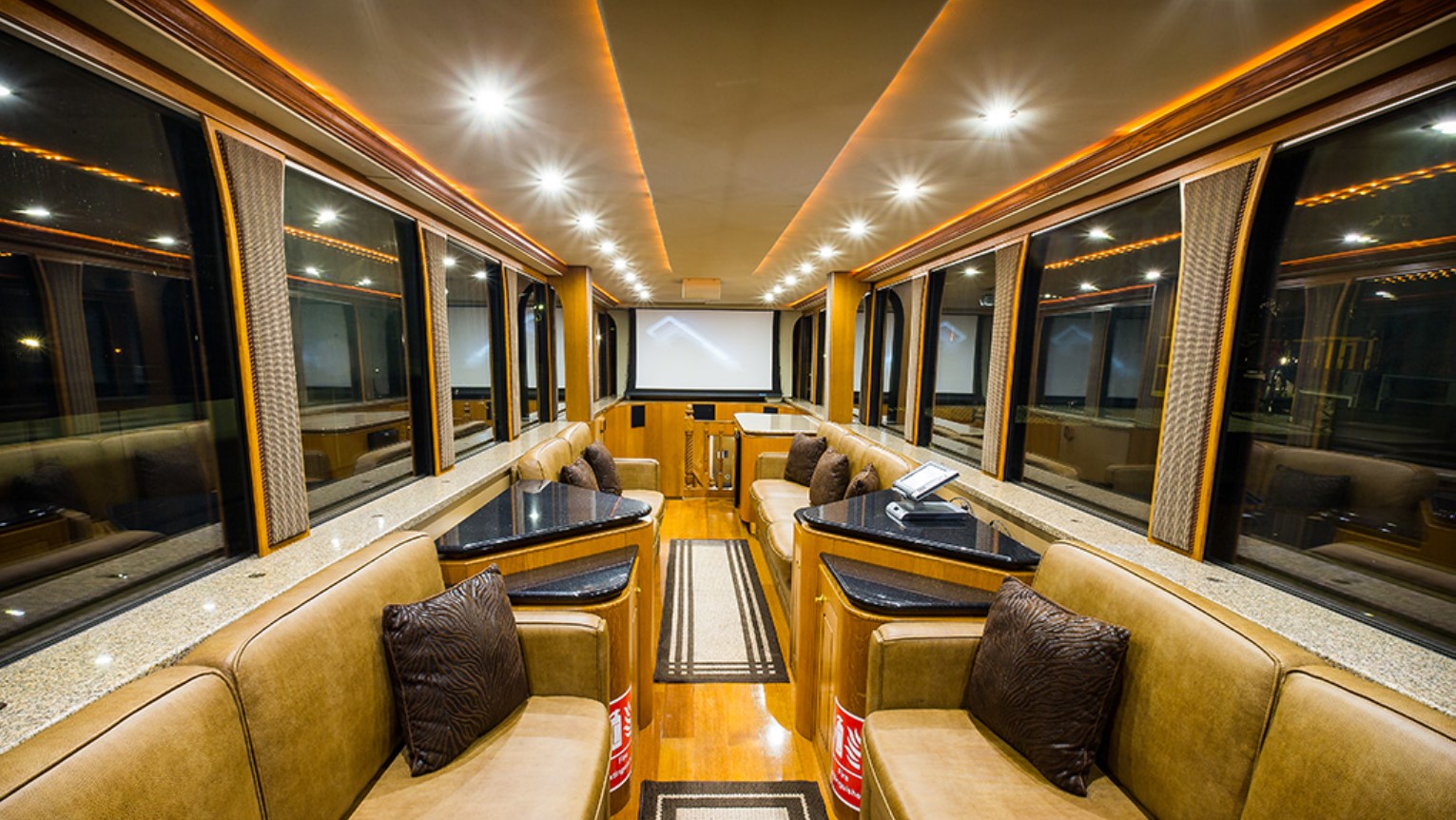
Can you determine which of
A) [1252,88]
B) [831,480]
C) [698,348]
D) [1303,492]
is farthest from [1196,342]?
[698,348]

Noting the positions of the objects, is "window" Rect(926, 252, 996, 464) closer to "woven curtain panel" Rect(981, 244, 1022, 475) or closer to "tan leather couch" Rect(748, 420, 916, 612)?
"woven curtain panel" Rect(981, 244, 1022, 475)

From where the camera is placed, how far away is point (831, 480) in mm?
3451

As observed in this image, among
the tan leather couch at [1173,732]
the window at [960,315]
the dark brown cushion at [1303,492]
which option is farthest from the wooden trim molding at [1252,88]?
the tan leather couch at [1173,732]

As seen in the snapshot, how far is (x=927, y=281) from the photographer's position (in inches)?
154

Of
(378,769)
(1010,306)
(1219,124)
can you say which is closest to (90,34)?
(378,769)

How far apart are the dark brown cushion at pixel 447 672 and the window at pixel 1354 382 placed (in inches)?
95.4

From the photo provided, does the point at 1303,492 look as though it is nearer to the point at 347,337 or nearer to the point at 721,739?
the point at 721,739

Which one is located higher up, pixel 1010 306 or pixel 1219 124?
pixel 1219 124

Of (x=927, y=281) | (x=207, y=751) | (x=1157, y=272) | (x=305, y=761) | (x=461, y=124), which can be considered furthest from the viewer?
(x=927, y=281)

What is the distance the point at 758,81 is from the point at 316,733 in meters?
2.00

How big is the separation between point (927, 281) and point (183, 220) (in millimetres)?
4047

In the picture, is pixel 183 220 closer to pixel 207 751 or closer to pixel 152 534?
pixel 152 534

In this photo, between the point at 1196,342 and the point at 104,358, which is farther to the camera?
the point at 1196,342

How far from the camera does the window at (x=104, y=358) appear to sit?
1.15 metres
